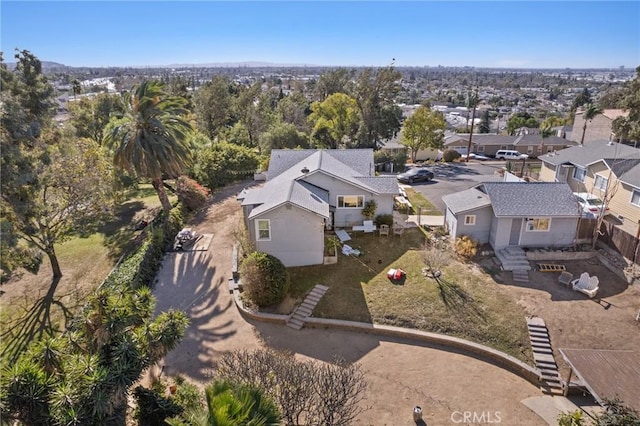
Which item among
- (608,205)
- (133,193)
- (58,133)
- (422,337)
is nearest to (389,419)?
(422,337)

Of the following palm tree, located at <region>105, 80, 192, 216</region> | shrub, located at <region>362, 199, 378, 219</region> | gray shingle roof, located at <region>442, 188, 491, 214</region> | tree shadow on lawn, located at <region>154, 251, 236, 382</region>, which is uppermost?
palm tree, located at <region>105, 80, 192, 216</region>

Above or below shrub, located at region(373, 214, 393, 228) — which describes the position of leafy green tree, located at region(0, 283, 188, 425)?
above

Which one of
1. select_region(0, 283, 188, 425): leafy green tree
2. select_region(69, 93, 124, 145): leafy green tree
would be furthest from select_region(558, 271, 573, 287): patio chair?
select_region(69, 93, 124, 145): leafy green tree

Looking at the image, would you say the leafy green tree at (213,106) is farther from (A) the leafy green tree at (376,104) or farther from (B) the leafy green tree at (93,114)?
(A) the leafy green tree at (376,104)

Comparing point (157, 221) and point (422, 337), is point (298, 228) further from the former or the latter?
point (157, 221)

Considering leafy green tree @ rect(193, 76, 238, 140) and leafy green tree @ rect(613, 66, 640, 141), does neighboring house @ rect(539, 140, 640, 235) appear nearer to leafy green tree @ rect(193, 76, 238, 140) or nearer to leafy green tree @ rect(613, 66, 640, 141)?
leafy green tree @ rect(613, 66, 640, 141)

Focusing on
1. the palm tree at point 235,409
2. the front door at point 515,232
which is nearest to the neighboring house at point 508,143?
the front door at point 515,232
